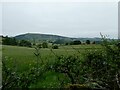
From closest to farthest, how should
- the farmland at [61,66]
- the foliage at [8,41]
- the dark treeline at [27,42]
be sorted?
the farmland at [61,66] < the dark treeline at [27,42] < the foliage at [8,41]

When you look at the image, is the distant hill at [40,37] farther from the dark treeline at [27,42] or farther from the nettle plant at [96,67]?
the nettle plant at [96,67]

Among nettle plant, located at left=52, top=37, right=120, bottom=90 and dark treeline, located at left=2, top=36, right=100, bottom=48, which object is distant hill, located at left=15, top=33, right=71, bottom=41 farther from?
nettle plant, located at left=52, top=37, right=120, bottom=90

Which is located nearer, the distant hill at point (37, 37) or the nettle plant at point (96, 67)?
the nettle plant at point (96, 67)

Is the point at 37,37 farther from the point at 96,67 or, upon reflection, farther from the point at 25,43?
the point at 96,67

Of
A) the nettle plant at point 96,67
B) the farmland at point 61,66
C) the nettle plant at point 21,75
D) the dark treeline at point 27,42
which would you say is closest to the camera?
the nettle plant at point 96,67

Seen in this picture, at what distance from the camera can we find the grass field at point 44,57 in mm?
5922

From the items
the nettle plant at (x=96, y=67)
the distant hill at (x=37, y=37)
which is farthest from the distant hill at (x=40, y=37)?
the nettle plant at (x=96, y=67)

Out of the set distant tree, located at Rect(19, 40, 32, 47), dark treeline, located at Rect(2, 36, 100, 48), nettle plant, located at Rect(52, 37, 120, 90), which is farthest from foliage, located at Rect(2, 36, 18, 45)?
nettle plant, located at Rect(52, 37, 120, 90)

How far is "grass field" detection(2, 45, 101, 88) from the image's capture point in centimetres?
592

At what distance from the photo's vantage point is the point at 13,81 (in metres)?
5.46

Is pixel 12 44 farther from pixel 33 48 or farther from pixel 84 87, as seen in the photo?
pixel 84 87

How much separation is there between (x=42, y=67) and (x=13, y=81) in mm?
670

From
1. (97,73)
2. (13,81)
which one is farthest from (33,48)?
(97,73)

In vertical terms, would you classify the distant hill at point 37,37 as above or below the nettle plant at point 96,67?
above
